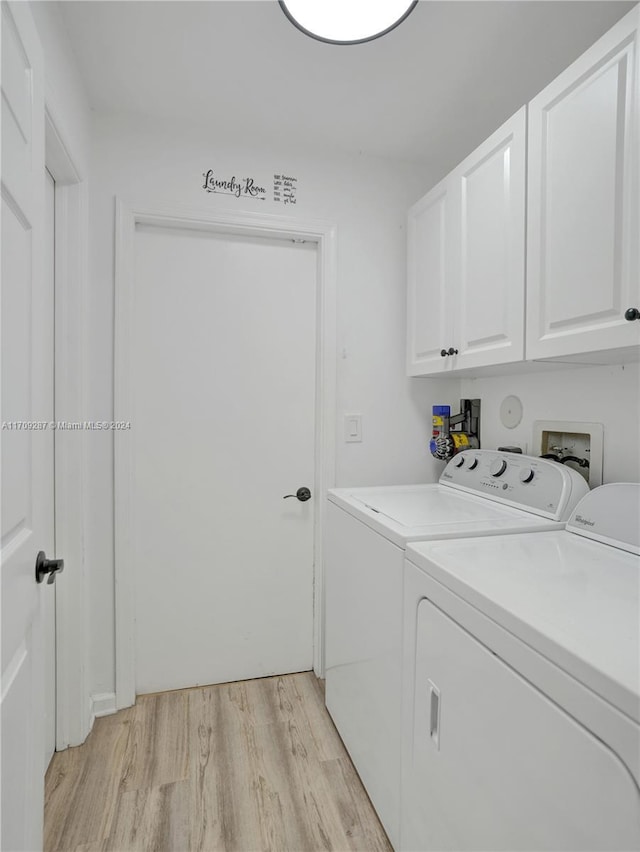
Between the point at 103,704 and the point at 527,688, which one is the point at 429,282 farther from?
the point at 103,704

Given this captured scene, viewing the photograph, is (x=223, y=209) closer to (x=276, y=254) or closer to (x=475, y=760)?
(x=276, y=254)

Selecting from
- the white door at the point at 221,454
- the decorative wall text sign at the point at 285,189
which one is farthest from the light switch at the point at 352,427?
the decorative wall text sign at the point at 285,189

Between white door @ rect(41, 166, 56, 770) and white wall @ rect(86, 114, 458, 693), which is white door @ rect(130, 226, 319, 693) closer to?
white wall @ rect(86, 114, 458, 693)

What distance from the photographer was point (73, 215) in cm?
163

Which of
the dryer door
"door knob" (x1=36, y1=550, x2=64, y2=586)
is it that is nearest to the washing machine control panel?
Result: the dryer door

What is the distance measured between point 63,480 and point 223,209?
51.3 inches

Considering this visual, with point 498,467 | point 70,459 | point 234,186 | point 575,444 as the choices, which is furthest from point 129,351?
point 575,444

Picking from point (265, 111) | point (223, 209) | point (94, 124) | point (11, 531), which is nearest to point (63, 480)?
point (11, 531)

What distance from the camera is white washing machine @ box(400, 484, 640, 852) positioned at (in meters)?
0.61

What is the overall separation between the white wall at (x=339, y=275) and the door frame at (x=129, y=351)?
0.04 meters

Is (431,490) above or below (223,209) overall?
below

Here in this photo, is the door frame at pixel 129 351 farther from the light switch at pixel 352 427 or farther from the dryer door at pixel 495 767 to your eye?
the dryer door at pixel 495 767

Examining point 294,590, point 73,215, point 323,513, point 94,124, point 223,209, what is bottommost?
point 294,590

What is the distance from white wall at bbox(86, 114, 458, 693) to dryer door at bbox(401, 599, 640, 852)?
1.17 meters
